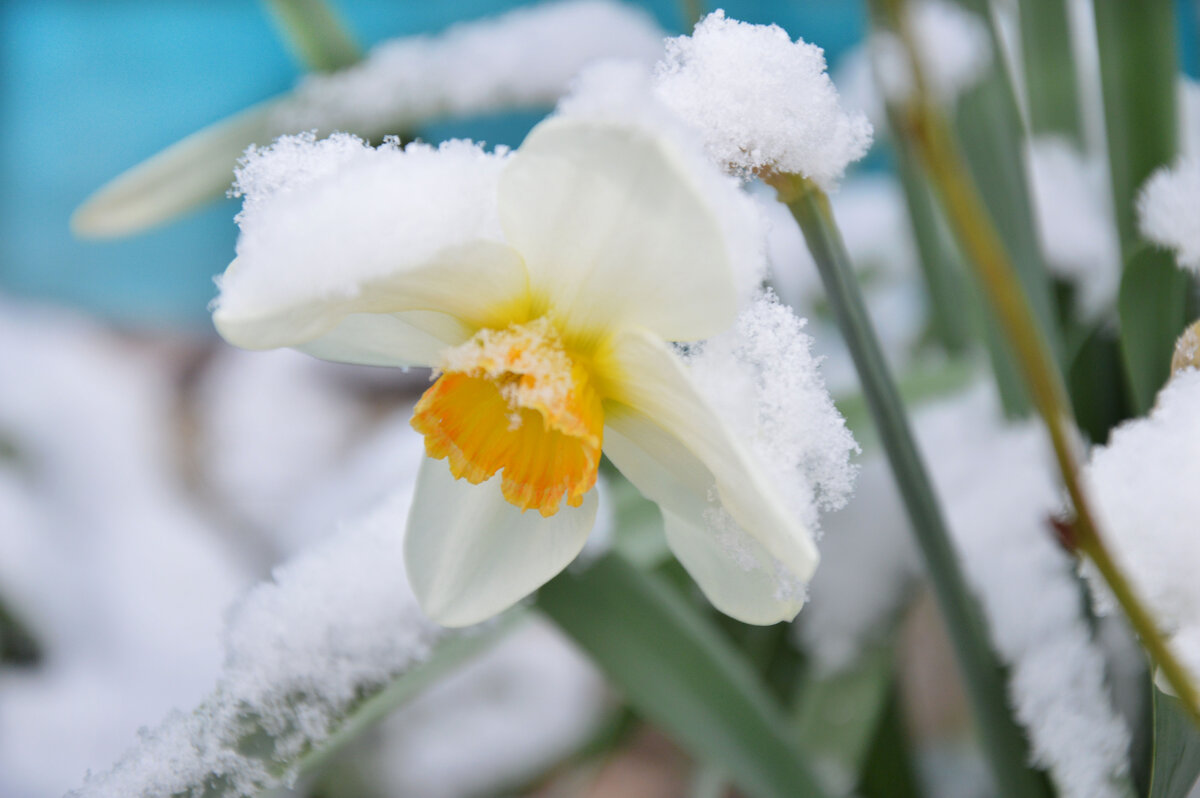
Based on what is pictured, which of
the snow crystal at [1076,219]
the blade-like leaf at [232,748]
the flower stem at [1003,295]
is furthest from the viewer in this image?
the snow crystal at [1076,219]

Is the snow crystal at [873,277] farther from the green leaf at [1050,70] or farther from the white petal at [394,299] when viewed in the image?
the white petal at [394,299]

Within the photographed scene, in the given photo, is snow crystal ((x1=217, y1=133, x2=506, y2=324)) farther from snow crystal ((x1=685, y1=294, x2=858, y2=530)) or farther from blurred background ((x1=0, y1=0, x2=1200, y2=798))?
blurred background ((x1=0, y1=0, x2=1200, y2=798))

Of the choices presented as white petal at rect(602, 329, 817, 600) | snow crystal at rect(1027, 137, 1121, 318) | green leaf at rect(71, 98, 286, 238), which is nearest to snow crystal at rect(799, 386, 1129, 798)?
snow crystal at rect(1027, 137, 1121, 318)

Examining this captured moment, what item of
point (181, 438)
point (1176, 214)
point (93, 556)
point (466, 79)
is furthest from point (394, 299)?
point (181, 438)

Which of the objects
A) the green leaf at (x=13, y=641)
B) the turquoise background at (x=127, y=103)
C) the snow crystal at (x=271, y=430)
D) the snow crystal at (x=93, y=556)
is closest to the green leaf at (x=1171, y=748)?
the snow crystal at (x=93, y=556)

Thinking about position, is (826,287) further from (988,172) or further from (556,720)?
(556,720)

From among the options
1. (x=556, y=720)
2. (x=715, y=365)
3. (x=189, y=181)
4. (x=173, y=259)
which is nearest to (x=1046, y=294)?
(x=715, y=365)
